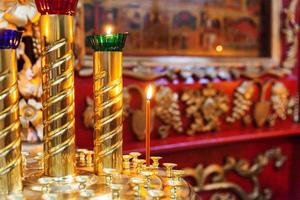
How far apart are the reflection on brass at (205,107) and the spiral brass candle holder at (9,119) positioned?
1.19m

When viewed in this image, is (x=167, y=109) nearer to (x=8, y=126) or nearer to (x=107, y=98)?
(x=107, y=98)

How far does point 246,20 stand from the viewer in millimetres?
1980

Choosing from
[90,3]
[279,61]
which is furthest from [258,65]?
[90,3]

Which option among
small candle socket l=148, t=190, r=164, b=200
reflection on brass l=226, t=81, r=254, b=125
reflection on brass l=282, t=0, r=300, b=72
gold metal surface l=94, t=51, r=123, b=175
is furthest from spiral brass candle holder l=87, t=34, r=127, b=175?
reflection on brass l=282, t=0, r=300, b=72

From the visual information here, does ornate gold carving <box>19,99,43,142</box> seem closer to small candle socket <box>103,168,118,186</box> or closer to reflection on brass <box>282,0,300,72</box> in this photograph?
small candle socket <box>103,168,118,186</box>

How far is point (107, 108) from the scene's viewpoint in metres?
0.68

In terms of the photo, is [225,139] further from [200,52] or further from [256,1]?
[256,1]

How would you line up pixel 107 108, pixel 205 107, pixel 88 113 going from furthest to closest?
pixel 205 107 → pixel 88 113 → pixel 107 108

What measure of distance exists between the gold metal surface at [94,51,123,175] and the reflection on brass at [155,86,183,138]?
97 centimetres

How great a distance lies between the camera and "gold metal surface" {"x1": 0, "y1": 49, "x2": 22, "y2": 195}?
57 centimetres

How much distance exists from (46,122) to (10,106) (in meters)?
0.07

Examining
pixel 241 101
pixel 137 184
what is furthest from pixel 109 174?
pixel 241 101

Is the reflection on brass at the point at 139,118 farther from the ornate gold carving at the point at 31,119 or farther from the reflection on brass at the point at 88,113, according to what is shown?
the ornate gold carving at the point at 31,119

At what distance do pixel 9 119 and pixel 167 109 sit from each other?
3.68ft
